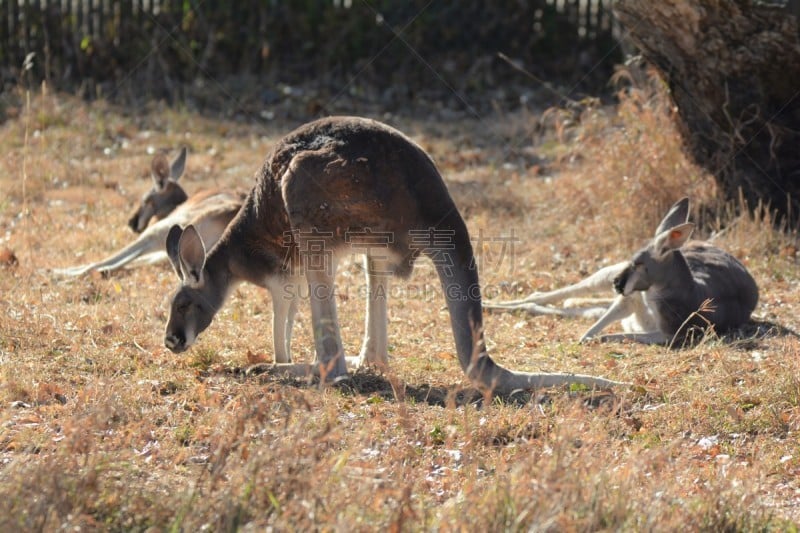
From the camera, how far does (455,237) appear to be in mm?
5133

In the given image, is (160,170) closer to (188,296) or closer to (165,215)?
(165,215)

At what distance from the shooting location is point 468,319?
5.01 meters

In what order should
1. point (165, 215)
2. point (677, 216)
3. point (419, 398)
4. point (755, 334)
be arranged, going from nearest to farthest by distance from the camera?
point (419, 398) → point (755, 334) → point (677, 216) → point (165, 215)

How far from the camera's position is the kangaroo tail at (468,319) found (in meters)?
5.00

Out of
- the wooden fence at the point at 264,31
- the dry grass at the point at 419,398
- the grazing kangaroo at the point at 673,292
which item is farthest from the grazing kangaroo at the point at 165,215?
the wooden fence at the point at 264,31

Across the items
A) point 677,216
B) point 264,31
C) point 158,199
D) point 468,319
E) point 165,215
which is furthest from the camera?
point 264,31

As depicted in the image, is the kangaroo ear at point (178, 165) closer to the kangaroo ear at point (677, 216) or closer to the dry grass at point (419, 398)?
the dry grass at point (419, 398)

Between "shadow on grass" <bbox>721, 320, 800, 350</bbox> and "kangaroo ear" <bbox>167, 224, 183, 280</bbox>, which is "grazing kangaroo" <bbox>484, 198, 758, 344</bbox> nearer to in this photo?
"shadow on grass" <bbox>721, 320, 800, 350</bbox>

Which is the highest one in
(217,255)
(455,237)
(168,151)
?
(455,237)

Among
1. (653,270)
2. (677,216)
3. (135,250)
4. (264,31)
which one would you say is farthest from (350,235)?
(264,31)

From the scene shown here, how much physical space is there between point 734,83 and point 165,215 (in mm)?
4424

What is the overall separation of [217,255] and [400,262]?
1067 mm

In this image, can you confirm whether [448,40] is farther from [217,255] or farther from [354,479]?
[354,479]

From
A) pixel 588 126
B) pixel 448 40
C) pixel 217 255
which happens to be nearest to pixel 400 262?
pixel 217 255
